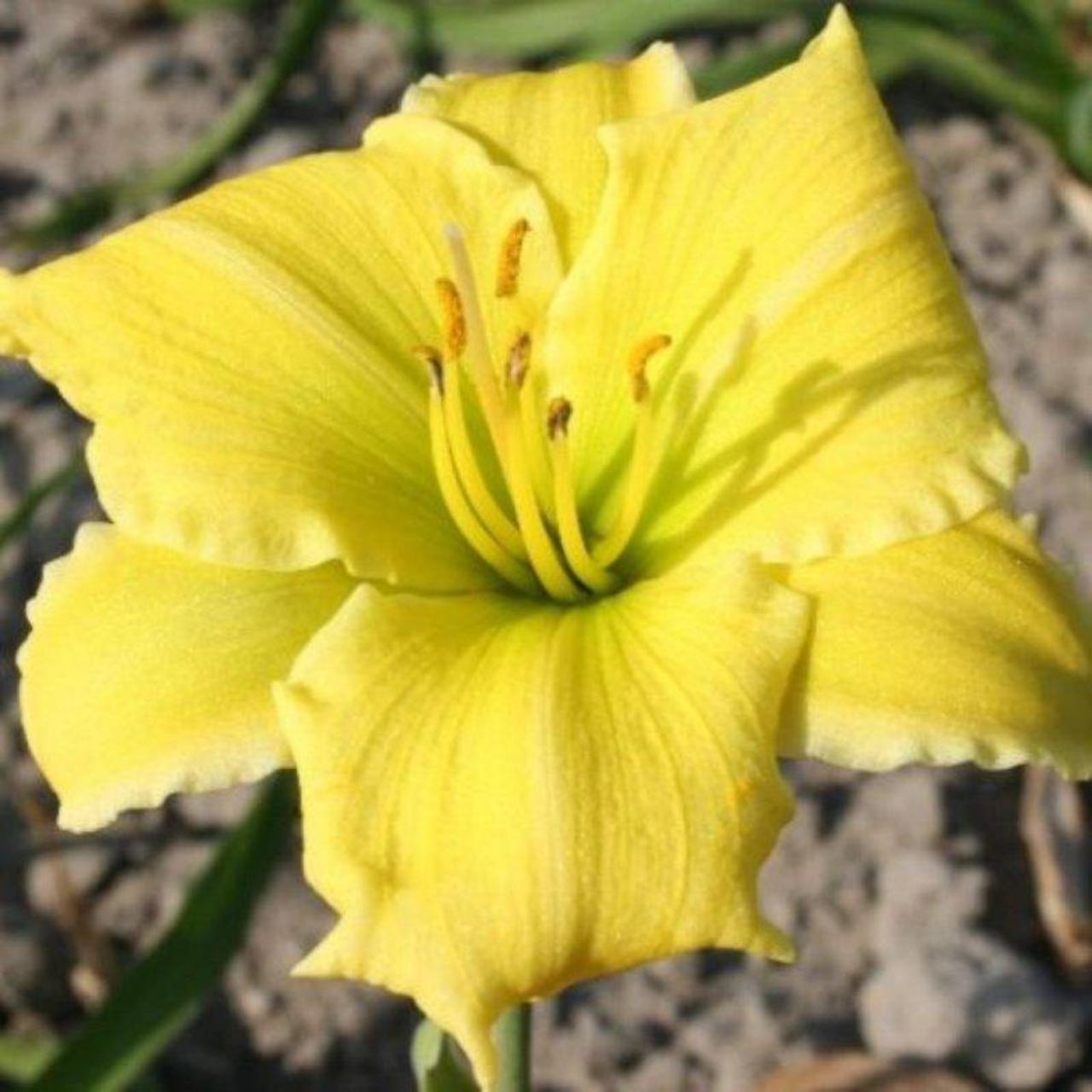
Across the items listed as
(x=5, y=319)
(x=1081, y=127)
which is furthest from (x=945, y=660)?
(x=1081, y=127)

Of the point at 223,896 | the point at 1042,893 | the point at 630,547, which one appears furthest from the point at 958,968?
the point at 630,547

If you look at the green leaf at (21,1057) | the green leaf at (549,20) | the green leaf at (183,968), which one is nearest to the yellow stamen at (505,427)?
the green leaf at (183,968)

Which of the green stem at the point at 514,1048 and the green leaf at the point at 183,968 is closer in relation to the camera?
the green stem at the point at 514,1048

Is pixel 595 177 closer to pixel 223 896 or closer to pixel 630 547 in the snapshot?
pixel 630 547

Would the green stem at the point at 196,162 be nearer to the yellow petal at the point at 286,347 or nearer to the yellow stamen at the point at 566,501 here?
the yellow petal at the point at 286,347

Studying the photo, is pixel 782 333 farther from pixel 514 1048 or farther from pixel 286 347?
pixel 514 1048

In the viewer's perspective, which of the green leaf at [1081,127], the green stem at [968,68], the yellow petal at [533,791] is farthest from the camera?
the green stem at [968,68]

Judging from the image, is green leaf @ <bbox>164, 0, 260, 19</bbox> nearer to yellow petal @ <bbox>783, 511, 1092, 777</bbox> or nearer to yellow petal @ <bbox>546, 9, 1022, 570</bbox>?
yellow petal @ <bbox>546, 9, 1022, 570</bbox>

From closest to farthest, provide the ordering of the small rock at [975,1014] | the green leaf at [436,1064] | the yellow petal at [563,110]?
the green leaf at [436,1064] → the yellow petal at [563,110] → the small rock at [975,1014]
